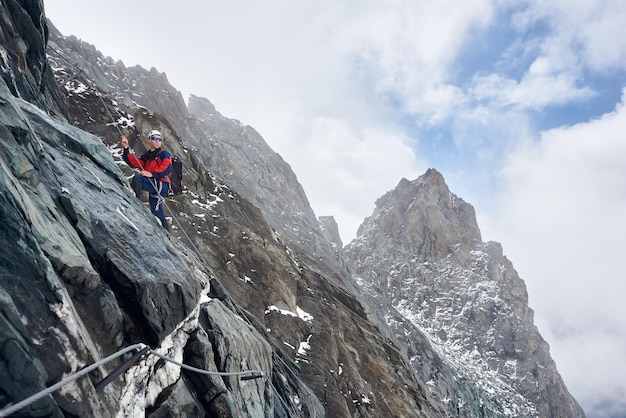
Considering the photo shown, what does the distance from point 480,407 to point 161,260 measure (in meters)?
79.3

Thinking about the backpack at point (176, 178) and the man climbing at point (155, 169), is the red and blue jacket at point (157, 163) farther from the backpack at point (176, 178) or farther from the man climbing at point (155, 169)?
the backpack at point (176, 178)

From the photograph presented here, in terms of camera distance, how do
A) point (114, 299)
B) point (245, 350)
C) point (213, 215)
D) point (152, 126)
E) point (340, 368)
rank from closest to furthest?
point (114, 299) → point (245, 350) → point (340, 368) → point (213, 215) → point (152, 126)

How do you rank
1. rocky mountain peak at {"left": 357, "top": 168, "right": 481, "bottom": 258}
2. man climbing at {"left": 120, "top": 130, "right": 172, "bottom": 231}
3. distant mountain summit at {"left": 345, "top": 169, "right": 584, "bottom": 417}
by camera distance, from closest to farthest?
1. man climbing at {"left": 120, "top": 130, "right": 172, "bottom": 231}
2. distant mountain summit at {"left": 345, "top": 169, "right": 584, "bottom": 417}
3. rocky mountain peak at {"left": 357, "top": 168, "right": 481, "bottom": 258}

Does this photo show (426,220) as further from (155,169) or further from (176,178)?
(155,169)

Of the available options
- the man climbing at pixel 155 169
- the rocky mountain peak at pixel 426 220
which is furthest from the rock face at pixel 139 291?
the rocky mountain peak at pixel 426 220

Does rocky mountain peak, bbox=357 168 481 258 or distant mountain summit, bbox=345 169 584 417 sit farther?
rocky mountain peak, bbox=357 168 481 258

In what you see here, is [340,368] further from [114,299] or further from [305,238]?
[305,238]

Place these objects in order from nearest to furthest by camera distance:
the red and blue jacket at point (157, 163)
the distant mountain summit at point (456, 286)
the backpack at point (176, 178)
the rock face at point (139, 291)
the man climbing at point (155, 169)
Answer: the rock face at point (139, 291), the man climbing at point (155, 169), the red and blue jacket at point (157, 163), the backpack at point (176, 178), the distant mountain summit at point (456, 286)

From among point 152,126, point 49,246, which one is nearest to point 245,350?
point 49,246

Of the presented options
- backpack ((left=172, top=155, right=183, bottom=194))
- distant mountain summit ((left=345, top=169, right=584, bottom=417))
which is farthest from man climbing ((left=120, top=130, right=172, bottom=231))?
distant mountain summit ((left=345, top=169, right=584, bottom=417))

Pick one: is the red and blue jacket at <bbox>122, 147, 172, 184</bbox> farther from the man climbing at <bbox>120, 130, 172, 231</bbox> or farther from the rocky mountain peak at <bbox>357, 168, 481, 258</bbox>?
the rocky mountain peak at <bbox>357, 168, 481, 258</bbox>

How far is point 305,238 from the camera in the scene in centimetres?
7900

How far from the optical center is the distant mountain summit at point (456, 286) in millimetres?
130750

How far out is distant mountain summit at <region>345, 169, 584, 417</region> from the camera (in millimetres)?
130750
